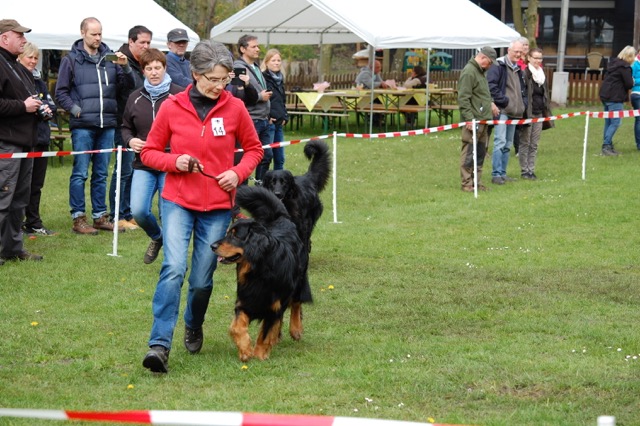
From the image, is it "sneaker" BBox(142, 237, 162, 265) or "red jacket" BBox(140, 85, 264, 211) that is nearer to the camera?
"red jacket" BBox(140, 85, 264, 211)

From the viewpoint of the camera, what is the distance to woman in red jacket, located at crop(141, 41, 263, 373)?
17.5 ft

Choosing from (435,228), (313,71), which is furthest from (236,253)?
(313,71)

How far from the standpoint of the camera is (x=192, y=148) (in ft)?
17.7

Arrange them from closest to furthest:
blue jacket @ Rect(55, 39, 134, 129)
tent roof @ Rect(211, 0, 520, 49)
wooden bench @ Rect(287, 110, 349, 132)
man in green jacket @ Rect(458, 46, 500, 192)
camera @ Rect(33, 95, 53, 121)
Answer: camera @ Rect(33, 95, 53, 121) → blue jacket @ Rect(55, 39, 134, 129) → man in green jacket @ Rect(458, 46, 500, 192) → tent roof @ Rect(211, 0, 520, 49) → wooden bench @ Rect(287, 110, 349, 132)

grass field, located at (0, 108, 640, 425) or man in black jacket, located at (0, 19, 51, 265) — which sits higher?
man in black jacket, located at (0, 19, 51, 265)

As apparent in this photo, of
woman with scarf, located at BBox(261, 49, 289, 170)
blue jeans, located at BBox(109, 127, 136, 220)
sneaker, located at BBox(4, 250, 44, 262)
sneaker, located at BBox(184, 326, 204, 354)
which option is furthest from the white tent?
sneaker, located at BBox(184, 326, 204, 354)

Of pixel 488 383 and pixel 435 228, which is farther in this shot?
pixel 435 228

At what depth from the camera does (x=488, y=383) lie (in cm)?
529

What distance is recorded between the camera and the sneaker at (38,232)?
10.6 m

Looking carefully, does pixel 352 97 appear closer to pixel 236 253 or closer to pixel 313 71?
pixel 236 253

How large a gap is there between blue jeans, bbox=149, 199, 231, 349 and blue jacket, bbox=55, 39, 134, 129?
5222mm

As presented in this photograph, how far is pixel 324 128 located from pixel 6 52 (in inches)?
578

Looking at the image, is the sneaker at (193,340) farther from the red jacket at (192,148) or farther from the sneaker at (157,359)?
the red jacket at (192,148)

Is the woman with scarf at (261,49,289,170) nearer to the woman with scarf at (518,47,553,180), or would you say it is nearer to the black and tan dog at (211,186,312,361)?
the woman with scarf at (518,47,553,180)
